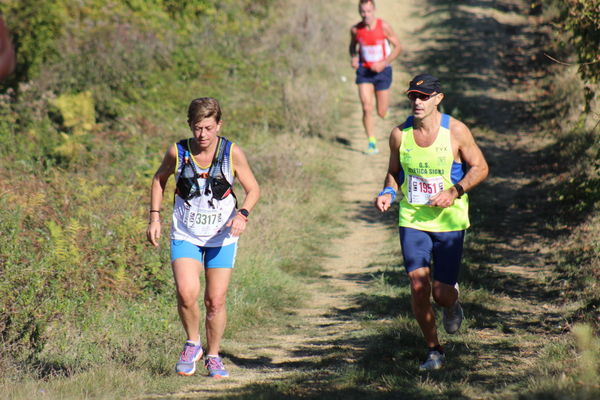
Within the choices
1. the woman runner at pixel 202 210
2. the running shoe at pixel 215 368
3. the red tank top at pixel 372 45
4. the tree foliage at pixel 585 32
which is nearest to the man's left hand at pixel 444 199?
the woman runner at pixel 202 210

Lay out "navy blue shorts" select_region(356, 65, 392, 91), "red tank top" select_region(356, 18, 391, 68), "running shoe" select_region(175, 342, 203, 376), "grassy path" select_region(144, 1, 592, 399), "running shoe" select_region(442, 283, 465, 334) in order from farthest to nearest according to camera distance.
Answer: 1. "navy blue shorts" select_region(356, 65, 392, 91)
2. "red tank top" select_region(356, 18, 391, 68)
3. "running shoe" select_region(442, 283, 465, 334)
4. "running shoe" select_region(175, 342, 203, 376)
5. "grassy path" select_region(144, 1, 592, 399)

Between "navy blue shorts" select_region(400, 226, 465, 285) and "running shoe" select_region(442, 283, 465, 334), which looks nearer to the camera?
"navy blue shorts" select_region(400, 226, 465, 285)

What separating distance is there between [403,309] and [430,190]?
Answer: 230 cm

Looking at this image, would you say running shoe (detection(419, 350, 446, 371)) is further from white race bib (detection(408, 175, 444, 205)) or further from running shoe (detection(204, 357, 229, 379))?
running shoe (detection(204, 357, 229, 379))

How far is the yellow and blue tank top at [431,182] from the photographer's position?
18.8ft

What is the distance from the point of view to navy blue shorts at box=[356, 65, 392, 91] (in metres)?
12.9

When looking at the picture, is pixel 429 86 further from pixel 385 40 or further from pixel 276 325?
pixel 385 40

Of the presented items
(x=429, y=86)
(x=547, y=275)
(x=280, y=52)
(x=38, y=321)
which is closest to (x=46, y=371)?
(x=38, y=321)

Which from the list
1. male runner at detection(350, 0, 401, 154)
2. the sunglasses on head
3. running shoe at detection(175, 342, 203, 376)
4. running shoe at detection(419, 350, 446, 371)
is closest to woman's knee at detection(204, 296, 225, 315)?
running shoe at detection(175, 342, 203, 376)

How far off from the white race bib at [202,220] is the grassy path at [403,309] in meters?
1.10

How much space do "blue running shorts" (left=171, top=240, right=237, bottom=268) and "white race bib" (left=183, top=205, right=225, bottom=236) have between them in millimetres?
125

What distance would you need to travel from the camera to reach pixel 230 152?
5773 mm

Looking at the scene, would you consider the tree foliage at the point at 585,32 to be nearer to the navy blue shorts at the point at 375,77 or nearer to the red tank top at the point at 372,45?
the red tank top at the point at 372,45

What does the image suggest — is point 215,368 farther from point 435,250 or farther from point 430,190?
point 430,190
